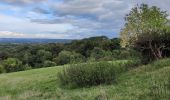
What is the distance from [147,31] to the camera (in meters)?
24.2

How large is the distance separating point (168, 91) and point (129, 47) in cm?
1385

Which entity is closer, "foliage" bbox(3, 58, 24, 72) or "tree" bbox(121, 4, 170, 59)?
"tree" bbox(121, 4, 170, 59)

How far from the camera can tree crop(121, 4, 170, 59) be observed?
23809 millimetres

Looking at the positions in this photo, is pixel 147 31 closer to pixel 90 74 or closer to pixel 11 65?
pixel 90 74

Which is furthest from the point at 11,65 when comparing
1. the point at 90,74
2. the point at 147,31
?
the point at 90,74

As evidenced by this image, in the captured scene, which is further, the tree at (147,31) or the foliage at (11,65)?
the foliage at (11,65)

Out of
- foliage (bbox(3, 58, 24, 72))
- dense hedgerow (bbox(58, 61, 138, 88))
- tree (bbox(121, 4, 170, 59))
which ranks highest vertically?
tree (bbox(121, 4, 170, 59))

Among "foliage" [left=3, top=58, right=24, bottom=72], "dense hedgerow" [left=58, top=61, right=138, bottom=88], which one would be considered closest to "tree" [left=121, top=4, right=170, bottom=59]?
"dense hedgerow" [left=58, top=61, right=138, bottom=88]

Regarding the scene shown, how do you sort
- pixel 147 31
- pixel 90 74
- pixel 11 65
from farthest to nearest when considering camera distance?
pixel 11 65 < pixel 147 31 < pixel 90 74

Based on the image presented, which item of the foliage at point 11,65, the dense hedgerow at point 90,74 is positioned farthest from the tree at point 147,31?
the foliage at point 11,65

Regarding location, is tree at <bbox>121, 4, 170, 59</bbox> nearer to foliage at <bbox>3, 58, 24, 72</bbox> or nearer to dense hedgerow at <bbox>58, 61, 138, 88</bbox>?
dense hedgerow at <bbox>58, 61, 138, 88</bbox>

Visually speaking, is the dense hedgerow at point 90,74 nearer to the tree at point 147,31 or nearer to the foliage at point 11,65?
the tree at point 147,31

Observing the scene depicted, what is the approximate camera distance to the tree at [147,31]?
78.1ft

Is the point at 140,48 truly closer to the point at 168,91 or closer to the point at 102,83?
the point at 102,83
